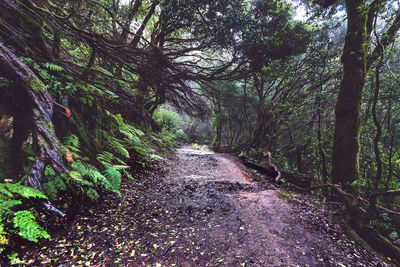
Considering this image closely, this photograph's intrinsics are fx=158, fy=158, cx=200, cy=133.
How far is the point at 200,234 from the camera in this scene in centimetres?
222

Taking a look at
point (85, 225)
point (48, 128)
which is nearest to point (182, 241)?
point (85, 225)

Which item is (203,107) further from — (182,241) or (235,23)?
(182,241)

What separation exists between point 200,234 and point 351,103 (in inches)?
200

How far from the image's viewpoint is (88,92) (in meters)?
3.34

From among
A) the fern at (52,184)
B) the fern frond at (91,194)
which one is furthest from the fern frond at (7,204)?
the fern frond at (91,194)

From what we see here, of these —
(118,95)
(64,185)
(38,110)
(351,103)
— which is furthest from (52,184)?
(351,103)

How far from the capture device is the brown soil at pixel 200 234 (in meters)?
1.71

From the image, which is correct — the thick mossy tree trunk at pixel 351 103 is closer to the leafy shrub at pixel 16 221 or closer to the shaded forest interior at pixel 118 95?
the shaded forest interior at pixel 118 95

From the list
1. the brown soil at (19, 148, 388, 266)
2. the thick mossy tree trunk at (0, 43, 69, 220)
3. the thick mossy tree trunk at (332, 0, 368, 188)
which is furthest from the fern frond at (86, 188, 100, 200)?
the thick mossy tree trunk at (332, 0, 368, 188)

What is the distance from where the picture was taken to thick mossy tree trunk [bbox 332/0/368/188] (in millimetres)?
4148

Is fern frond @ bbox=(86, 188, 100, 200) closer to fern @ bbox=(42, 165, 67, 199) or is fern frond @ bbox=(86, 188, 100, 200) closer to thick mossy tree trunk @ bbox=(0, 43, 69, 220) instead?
fern @ bbox=(42, 165, 67, 199)

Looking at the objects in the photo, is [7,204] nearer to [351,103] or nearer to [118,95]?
[118,95]

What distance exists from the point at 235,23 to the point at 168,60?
3146 millimetres

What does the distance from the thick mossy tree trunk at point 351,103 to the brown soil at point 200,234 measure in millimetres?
1503
